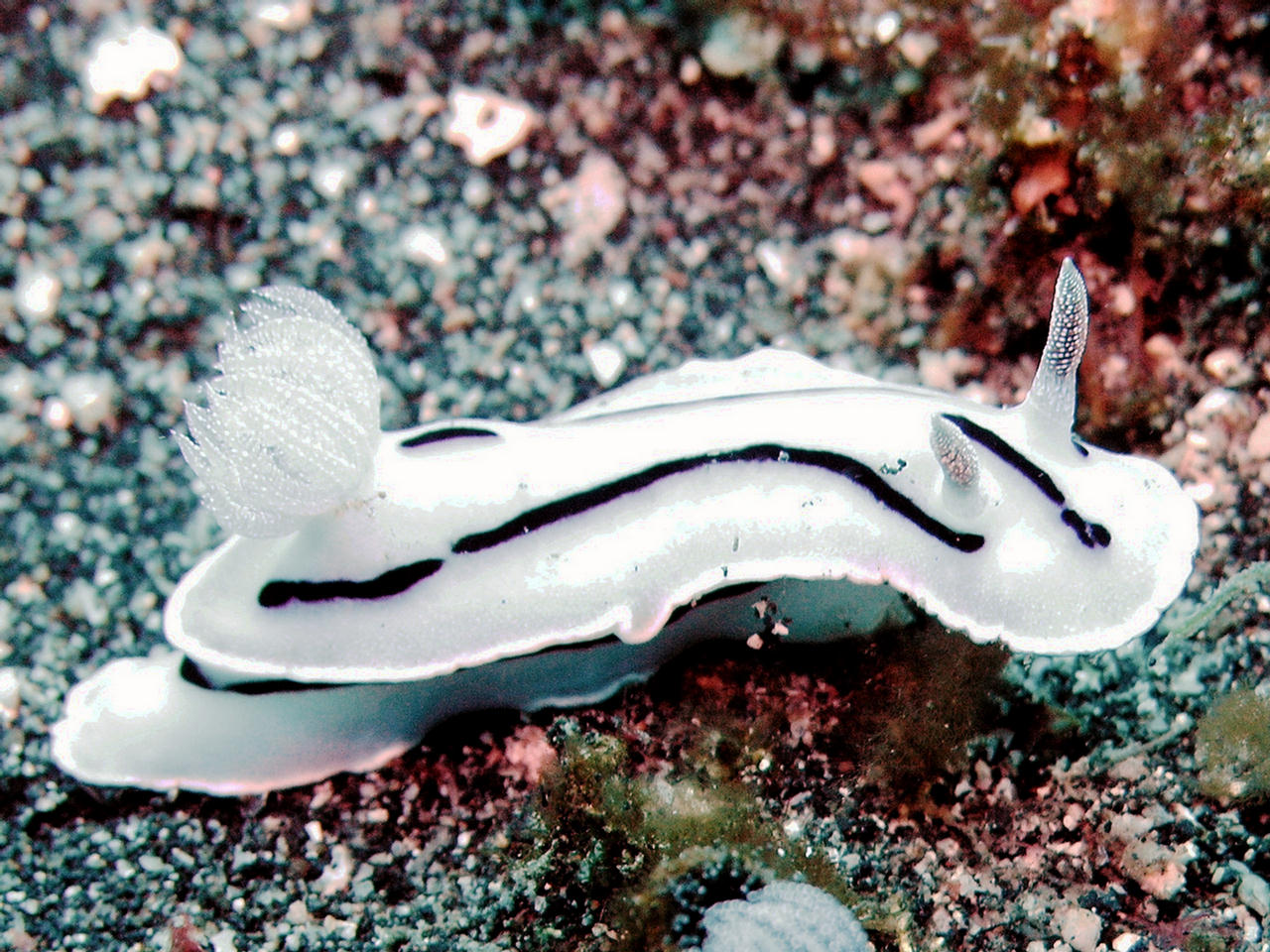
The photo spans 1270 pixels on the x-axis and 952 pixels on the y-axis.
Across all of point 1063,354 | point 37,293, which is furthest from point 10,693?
point 1063,354

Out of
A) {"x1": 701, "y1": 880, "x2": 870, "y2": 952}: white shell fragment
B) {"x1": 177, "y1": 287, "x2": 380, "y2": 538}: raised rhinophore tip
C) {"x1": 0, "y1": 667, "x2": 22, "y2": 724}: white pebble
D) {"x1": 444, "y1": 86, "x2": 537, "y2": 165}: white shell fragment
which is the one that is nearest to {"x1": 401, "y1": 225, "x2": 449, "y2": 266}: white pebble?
{"x1": 444, "y1": 86, "x2": 537, "y2": 165}: white shell fragment

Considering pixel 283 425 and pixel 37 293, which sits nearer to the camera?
pixel 283 425

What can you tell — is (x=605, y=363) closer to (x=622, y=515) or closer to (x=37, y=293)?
(x=622, y=515)

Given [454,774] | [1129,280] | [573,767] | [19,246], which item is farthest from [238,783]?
[1129,280]

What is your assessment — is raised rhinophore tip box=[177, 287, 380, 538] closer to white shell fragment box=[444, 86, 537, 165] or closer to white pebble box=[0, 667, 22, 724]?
white pebble box=[0, 667, 22, 724]

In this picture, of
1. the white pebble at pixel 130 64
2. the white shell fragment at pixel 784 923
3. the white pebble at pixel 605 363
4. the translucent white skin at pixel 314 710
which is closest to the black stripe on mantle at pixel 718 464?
the translucent white skin at pixel 314 710

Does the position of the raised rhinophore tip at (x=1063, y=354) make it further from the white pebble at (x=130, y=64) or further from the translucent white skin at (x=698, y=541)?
the white pebble at (x=130, y=64)

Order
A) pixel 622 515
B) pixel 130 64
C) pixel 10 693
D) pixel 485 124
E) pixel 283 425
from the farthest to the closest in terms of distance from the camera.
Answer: pixel 485 124 < pixel 130 64 < pixel 10 693 < pixel 622 515 < pixel 283 425
